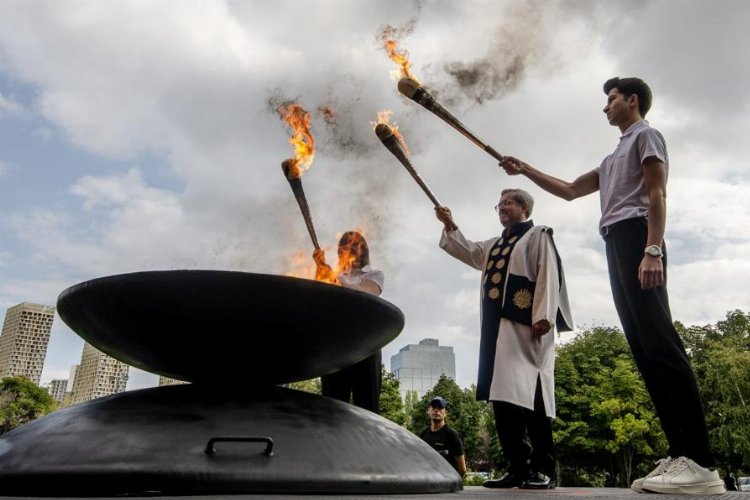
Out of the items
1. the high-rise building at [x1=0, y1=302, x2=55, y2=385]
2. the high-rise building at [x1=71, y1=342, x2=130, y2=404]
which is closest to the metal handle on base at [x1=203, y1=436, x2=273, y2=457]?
the high-rise building at [x1=0, y1=302, x2=55, y2=385]

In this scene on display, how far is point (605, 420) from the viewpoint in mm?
29156

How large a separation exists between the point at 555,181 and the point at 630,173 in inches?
31.8

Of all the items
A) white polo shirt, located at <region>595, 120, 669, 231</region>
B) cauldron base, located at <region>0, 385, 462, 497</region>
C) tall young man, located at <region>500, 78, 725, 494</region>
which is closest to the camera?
cauldron base, located at <region>0, 385, 462, 497</region>

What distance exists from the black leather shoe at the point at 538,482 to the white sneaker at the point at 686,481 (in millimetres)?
931

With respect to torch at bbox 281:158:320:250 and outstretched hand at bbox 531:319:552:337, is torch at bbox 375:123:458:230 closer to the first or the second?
torch at bbox 281:158:320:250

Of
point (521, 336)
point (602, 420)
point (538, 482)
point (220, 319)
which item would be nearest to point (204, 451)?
point (220, 319)

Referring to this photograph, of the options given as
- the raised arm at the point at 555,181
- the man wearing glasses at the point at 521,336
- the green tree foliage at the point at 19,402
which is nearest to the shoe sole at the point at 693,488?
the man wearing glasses at the point at 521,336

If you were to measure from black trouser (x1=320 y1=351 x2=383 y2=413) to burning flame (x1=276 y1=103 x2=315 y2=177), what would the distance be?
1904 millimetres

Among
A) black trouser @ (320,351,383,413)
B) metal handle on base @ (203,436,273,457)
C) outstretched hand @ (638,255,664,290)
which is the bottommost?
metal handle on base @ (203,436,273,457)

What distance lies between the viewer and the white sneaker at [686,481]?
2.38 meters

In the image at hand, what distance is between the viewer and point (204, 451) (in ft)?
6.30

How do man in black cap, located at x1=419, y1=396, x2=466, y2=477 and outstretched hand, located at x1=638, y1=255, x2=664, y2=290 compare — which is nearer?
outstretched hand, located at x1=638, y1=255, x2=664, y2=290

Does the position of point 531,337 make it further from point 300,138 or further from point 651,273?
point 300,138

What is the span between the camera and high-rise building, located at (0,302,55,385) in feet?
249
